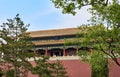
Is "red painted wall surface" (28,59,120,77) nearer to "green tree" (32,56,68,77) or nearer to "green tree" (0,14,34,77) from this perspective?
"green tree" (32,56,68,77)

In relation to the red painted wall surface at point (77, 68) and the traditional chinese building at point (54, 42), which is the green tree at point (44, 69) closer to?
the red painted wall surface at point (77, 68)

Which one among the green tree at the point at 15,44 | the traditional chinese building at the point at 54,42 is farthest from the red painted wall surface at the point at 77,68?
the green tree at the point at 15,44

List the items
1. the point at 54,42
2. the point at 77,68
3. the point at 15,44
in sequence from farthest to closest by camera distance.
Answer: the point at 54,42
the point at 77,68
the point at 15,44

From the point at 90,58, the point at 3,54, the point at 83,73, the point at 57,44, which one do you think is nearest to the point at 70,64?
the point at 83,73

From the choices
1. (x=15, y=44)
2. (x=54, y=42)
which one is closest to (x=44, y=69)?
(x=15, y=44)

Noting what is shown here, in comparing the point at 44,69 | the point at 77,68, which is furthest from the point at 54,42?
the point at 44,69

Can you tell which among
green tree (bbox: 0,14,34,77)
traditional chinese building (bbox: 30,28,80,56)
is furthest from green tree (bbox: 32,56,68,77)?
traditional chinese building (bbox: 30,28,80,56)

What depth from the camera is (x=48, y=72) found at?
35.0m

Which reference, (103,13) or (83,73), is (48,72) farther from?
(103,13)

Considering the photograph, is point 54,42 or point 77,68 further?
point 54,42

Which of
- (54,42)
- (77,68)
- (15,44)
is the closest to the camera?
(15,44)

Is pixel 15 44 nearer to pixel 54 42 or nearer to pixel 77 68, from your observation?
pixel 77 68

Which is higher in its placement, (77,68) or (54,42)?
(54,42)

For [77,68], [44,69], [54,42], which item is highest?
[54,42]
